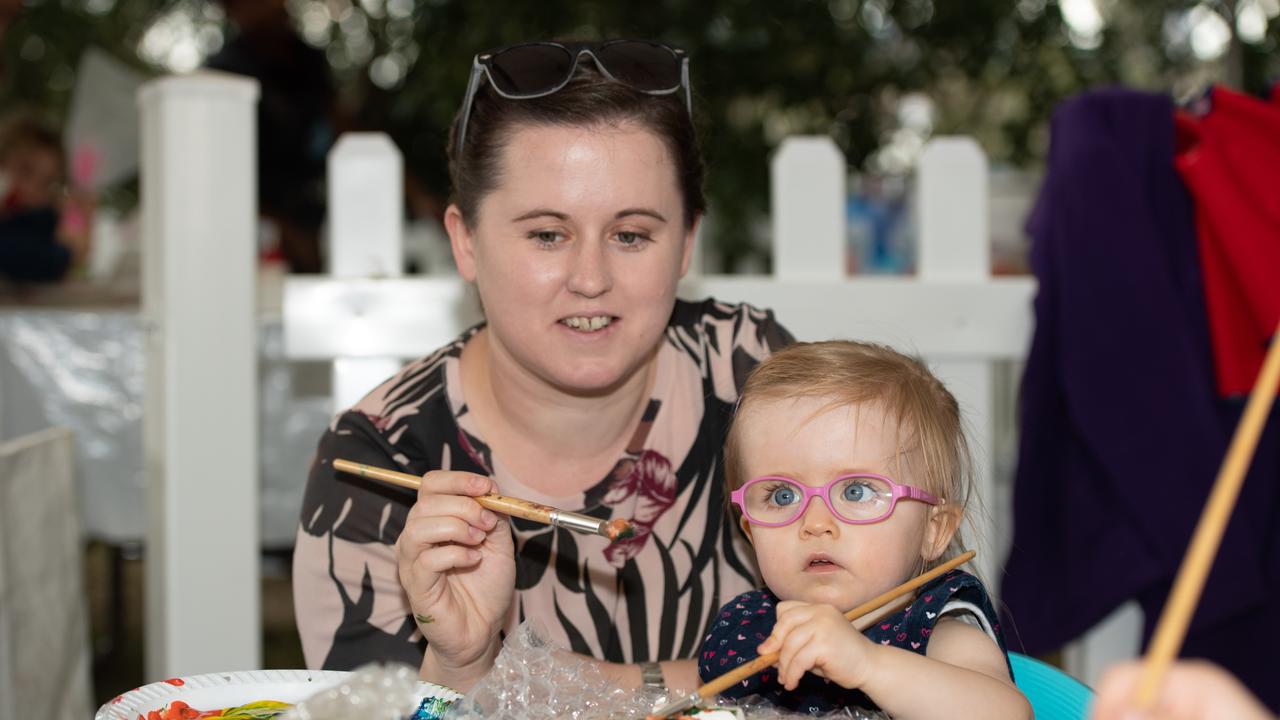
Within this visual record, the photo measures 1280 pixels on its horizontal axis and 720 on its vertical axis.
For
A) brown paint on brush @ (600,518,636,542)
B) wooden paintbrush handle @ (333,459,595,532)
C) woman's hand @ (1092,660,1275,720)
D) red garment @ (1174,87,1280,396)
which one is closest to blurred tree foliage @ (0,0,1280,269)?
red garment @ (1174,87,1280,396)

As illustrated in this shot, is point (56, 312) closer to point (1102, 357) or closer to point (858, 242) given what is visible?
point (1102, 357)

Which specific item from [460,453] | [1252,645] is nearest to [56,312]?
[460,453]

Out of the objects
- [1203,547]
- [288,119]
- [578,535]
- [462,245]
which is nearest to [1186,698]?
[1203,547]

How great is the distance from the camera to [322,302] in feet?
6.54

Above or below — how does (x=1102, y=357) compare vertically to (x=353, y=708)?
above

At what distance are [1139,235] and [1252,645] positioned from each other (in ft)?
2.20

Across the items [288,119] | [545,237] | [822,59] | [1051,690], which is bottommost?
[1051,690]

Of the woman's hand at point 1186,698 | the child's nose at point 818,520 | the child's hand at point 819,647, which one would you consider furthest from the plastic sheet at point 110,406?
the woman's hand at point 1186,698

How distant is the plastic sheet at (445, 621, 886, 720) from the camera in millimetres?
907

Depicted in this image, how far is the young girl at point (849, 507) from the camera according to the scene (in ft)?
3.72

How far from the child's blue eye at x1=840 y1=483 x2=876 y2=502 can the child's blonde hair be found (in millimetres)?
43

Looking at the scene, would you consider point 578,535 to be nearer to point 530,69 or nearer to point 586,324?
point 586,324

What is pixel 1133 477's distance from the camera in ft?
6.03

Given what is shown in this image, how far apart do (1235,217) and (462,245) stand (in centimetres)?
116
